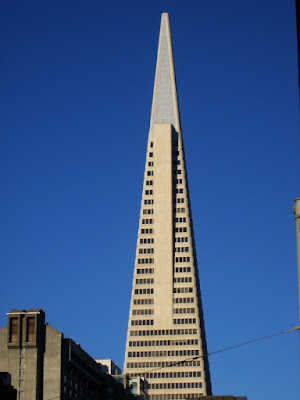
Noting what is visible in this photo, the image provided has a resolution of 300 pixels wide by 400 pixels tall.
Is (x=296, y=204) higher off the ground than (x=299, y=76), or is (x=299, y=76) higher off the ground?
(x=299, y=76)

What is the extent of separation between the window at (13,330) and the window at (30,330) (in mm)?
2190

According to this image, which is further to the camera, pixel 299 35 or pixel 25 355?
pixel 25 355

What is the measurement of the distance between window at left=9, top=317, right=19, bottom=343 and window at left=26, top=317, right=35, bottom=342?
2.19 m

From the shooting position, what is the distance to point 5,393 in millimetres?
133875

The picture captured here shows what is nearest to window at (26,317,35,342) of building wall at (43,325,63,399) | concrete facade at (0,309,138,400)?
concrete facade at (0,309,138,400)

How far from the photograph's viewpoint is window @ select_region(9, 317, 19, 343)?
17910cm

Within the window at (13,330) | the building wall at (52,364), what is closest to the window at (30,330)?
the window at (13,330)

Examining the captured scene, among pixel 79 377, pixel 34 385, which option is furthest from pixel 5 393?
pixel 79 377

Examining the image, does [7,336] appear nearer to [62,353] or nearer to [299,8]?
[62,353]

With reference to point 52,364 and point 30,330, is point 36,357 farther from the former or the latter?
point 30,330

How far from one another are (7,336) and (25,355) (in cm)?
544

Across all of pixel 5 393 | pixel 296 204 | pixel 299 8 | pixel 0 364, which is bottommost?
pixel 296 204

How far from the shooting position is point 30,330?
179375 millimetres

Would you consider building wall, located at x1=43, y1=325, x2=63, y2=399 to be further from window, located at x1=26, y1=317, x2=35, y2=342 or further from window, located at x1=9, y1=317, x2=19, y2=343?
window, located at x1=9, y1=317, x2=19, y2=343
